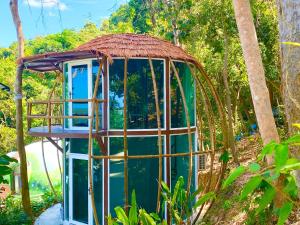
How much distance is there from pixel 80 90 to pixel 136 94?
1.54m

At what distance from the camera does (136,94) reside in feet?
28.6

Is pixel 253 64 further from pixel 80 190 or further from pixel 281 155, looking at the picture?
pixel 80 190

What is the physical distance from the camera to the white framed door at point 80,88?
8883mm

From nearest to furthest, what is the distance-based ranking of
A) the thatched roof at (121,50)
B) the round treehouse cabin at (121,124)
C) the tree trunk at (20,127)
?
the thatched roof at (121,50) → the round treehouse cabin at (121,124) → the tree trunk at (20,127)

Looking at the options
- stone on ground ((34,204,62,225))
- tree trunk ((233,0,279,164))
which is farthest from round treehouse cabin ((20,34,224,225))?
tree trunk ((233,0,279,164))

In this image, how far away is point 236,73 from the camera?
14.1 meters

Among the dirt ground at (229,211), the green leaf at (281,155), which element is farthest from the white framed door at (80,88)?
the green leaf at (281,155)

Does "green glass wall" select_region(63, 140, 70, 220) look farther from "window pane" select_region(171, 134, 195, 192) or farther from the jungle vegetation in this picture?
the jungle vegetation

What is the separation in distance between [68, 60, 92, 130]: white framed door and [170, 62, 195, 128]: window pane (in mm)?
2120

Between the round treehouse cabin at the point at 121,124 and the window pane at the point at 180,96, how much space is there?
0.09 ft

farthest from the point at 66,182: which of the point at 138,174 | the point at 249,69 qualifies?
the point at 249,69

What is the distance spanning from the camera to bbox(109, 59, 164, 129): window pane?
337 inches

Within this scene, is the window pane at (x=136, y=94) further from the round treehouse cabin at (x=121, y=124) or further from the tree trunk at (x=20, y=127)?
the tree trunk at (x=20, y=127)

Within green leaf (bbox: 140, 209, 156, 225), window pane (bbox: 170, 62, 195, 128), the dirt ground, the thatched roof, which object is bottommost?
the dirt ground
